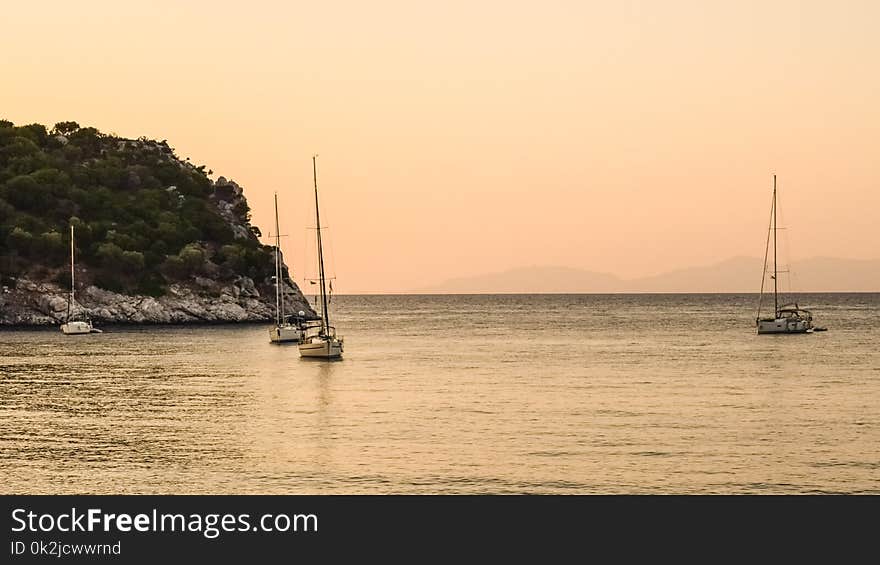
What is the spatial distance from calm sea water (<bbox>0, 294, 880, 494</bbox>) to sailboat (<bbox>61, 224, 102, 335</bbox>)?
1051 inches

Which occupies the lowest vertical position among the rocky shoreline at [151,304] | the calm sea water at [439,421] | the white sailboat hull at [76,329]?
the calm sea water at [439,421]

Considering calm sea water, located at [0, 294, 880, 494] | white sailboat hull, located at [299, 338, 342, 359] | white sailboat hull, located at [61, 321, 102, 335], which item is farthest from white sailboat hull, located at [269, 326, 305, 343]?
white sailboat hull, located at [61, 321, 102, 335]

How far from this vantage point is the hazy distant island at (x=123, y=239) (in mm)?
149000

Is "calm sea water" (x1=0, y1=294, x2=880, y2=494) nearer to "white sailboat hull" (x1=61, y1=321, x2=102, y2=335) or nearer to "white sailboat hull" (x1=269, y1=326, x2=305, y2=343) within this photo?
"white sailboat hull" (x1=269, y1=326, x2=305, y2=343)

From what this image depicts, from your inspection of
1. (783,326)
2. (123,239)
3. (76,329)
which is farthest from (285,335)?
(123,239)

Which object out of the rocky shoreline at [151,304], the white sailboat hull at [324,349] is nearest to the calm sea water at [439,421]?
the white sailboat hull at [324,349]

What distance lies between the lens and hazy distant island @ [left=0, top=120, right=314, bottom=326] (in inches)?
5866

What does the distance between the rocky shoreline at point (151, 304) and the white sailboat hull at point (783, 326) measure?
225ft

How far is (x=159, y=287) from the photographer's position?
15575cm

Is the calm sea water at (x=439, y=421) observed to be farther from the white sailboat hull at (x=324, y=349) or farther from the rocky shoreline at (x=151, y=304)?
the rocky shoreline at (x=151, y=304)

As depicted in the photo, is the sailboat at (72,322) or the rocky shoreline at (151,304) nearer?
the sailboat at (72,322)

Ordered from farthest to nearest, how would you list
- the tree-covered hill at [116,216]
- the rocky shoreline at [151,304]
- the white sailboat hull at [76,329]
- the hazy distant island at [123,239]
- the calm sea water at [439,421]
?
the tree-covered hill at [116,216] < the hazy distant island at [123,239] < the rocky shoreline at [151,304] < the white sailboat hull at [76,329] < the calm sea water at [439,421]

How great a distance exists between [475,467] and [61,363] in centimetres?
A: 5280
